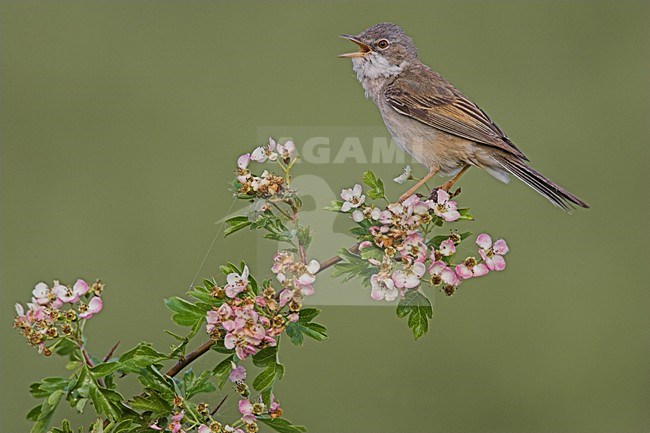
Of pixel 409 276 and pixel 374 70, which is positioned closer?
pixel 409 276

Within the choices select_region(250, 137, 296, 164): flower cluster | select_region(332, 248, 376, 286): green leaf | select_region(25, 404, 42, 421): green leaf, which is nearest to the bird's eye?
select_region(250, 137, 296, 164): flower cluster

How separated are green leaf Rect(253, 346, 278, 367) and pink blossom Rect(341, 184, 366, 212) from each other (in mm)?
395

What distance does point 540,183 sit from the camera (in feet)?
9.25

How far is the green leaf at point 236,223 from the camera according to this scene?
2100mm

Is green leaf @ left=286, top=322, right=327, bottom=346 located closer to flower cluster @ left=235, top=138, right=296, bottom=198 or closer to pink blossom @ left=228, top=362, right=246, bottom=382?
pink blossom @ left=228, top=362, right=246, bottom=382

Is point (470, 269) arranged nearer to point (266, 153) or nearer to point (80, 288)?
point (266, 153)

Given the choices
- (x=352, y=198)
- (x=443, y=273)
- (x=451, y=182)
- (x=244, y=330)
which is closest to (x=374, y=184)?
(x=352, y=198)

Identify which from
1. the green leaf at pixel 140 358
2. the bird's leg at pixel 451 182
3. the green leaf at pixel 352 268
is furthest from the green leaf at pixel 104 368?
the bird's leg at pixel 451 182

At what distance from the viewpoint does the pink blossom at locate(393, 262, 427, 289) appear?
1961 mm

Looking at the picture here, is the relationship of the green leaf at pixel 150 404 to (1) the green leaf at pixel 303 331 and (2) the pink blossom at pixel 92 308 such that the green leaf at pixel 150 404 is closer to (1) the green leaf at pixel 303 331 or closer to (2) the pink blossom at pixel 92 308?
(2) the pink blossom at pixel 92 308

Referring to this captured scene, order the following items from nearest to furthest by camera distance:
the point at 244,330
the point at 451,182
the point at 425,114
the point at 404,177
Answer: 1. the point at 244,330
2. the point at 404,177
3. the point at 451,182
4. the point at 425,114

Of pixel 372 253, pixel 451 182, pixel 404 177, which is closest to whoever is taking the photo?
pixel 372 253

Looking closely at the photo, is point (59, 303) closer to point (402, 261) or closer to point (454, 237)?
point (402, 261)

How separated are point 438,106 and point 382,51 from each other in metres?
0.32
